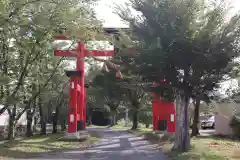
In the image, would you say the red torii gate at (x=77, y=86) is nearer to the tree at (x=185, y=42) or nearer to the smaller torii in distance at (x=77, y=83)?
the smaller torii in distance at (x=77, y=83)

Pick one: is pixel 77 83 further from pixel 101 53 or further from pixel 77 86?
pixel 101 53

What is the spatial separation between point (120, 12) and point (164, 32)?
2476 mm

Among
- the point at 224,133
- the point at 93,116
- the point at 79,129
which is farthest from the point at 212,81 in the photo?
the point at 93,116

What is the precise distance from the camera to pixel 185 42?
14.5m

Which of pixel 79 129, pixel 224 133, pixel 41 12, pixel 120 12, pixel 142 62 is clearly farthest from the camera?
pixel 224 133

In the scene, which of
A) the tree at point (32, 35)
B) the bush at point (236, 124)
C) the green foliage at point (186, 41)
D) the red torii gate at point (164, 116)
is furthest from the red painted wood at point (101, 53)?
the green foliage at point (186, 41)

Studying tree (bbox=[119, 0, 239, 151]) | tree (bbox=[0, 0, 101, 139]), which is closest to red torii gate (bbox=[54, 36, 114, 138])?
tree (bbox=[0, 0, 101, 139])

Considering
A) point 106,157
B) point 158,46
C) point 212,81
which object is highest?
point 158,46

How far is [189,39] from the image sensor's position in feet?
47.4

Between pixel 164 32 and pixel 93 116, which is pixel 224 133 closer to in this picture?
pixel 164 32

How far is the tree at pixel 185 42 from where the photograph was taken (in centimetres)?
1455

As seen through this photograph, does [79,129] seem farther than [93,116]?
No

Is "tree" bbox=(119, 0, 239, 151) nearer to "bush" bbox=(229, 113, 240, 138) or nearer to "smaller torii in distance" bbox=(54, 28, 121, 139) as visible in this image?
"smaller torii in distance" bbox=(54, 28, 121, 139)

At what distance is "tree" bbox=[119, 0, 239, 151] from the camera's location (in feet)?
47.8
